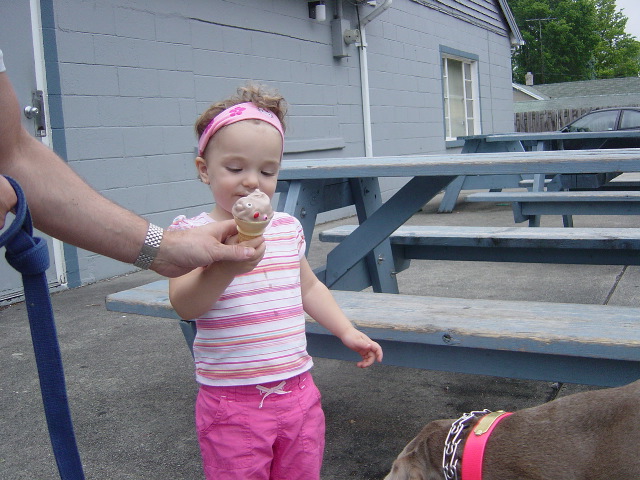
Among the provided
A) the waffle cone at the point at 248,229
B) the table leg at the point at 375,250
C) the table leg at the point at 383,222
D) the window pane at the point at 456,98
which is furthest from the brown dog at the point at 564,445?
the window pane at the point at 456,98

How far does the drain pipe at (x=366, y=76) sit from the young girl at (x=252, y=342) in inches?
314

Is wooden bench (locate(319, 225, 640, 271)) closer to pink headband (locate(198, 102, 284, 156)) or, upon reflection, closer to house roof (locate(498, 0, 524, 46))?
pink headband (locate(198, 102, 284, 156))

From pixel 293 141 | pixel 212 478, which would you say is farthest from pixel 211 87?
pixel 212 478

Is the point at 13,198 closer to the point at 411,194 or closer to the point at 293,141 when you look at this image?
the point at 411,194

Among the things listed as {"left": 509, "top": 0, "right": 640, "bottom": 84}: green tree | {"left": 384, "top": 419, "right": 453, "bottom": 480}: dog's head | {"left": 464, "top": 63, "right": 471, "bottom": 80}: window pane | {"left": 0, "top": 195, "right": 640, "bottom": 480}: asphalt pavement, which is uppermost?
{"left": 509, "top": 0, "right": 640, "bottom": 84}: green tree

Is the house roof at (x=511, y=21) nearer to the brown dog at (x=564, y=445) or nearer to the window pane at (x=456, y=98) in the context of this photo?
the window pane at (x=456, y=98)

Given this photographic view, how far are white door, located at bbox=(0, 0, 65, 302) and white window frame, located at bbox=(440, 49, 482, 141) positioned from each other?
8.97 m

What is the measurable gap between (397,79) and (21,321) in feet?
25.0

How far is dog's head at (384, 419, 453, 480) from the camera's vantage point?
1.97 m

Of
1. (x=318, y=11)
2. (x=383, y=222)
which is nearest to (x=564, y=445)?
(x=383, y=222)

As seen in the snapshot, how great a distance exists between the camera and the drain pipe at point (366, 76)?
970 centimetres

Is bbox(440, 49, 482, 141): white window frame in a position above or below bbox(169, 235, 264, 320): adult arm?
above

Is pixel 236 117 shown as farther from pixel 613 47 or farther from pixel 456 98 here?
pixel 613 47

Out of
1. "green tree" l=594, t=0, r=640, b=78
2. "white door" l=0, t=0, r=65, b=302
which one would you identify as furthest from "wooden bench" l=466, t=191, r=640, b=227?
"green tree" l=594, t=0, r=640, b=78
